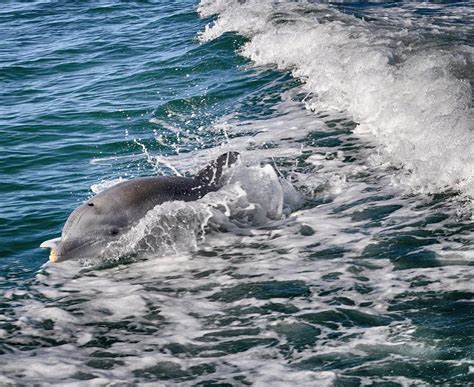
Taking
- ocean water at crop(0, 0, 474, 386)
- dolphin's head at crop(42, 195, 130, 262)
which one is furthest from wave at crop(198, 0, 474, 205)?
dolphin's head at crop(42, 195, 130, 262)

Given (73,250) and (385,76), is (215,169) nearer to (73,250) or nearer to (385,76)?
(73,250)

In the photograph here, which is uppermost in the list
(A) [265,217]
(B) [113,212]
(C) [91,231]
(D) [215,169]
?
(D) [215,169]

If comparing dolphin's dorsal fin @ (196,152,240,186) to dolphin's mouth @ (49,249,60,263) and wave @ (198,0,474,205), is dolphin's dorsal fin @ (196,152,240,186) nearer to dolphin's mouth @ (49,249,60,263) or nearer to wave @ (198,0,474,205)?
dolphin's mouth @ (49,249,60,263)

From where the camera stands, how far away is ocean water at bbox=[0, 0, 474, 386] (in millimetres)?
6336

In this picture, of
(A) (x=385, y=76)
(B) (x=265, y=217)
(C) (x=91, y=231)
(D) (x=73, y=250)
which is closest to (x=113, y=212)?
(C) (x=91, y=231)

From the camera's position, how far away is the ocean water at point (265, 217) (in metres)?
6.34

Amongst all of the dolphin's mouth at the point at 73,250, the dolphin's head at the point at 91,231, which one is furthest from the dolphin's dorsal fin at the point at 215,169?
the dolphin's mouth at the point at 73,250

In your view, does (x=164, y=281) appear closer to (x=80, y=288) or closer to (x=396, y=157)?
(x=80, y=288)

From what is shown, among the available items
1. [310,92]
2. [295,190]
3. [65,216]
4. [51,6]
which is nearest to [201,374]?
[295,190]

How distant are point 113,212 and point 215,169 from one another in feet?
4.02

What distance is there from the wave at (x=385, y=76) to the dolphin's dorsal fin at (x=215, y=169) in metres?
1.79

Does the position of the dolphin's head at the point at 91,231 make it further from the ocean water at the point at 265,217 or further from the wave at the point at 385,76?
the wave at the point at 385,76

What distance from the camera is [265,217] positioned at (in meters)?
9.34

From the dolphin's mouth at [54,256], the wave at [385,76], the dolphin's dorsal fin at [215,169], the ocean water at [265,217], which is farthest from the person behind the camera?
the wave at [385,76]
